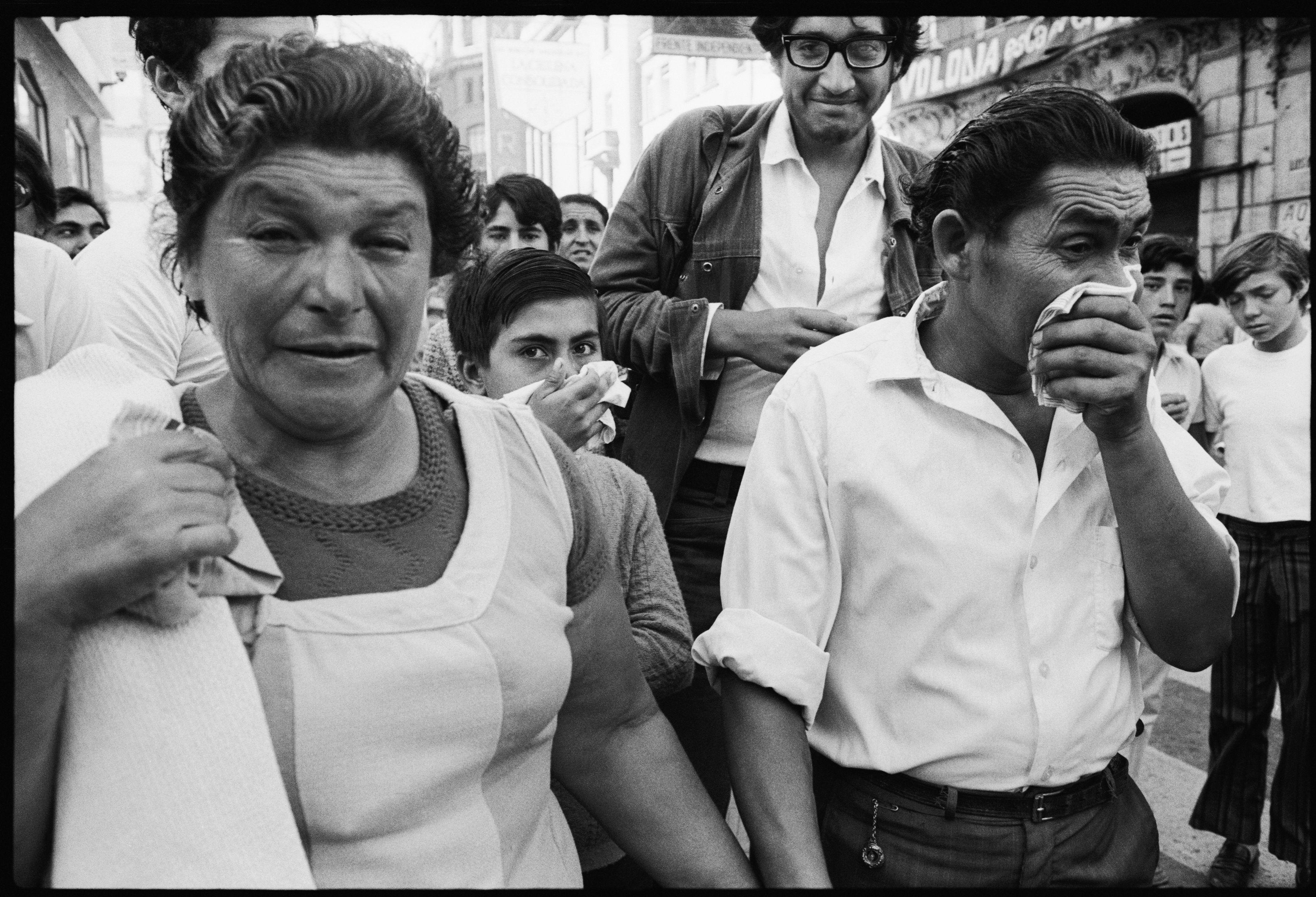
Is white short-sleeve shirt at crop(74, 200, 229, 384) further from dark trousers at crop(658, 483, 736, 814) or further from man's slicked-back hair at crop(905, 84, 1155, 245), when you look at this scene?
man's slicked-back hair at crop(905, 84, 1155, 245)

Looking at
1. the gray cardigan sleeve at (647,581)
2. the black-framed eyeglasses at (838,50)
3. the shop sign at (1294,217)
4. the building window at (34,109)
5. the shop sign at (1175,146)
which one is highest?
the building window at (34,109)

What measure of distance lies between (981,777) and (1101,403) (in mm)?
609

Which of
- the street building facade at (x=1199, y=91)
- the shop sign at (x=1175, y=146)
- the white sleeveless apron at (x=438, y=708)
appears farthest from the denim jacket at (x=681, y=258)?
the shop sign at (x=1175, y=146)

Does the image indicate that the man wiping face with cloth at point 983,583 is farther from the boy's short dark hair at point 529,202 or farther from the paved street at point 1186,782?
the boy's short dark hair at point 529,202

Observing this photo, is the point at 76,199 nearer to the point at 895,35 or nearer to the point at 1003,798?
the point at 895,35

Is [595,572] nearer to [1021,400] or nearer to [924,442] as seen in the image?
[924,442]

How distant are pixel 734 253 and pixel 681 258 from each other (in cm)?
15

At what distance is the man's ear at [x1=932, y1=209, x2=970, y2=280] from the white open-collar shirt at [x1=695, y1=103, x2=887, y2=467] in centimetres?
67

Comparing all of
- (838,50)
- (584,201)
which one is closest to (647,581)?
(838,50)

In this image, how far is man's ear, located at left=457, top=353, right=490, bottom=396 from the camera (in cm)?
292

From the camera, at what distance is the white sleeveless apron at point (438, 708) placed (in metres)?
1.24

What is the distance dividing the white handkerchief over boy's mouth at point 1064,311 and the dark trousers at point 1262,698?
252 centimetres

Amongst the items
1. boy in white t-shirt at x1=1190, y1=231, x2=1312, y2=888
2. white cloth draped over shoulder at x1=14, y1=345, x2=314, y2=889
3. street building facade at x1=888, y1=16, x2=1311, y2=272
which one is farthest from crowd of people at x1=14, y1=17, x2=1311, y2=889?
street building facade at x1=888, y1=16, x2=1311, y2=272

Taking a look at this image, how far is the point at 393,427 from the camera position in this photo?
5.02ft
